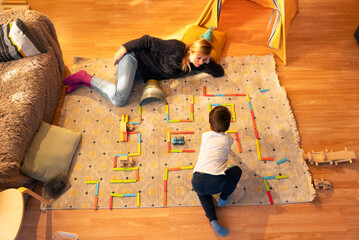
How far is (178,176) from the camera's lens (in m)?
1.79

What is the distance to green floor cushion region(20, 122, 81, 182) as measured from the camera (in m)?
1.66

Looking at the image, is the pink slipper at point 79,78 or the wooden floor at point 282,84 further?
the pink slipper at point 79,78

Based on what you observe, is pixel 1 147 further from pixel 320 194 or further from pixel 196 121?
pixel 320 194

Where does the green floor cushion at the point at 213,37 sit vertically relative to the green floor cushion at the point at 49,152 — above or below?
above

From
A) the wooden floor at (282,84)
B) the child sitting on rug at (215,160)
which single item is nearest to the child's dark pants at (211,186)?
the child sitting on rug at (215,160)

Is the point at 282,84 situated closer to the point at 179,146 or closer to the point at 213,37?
the point at 213,37

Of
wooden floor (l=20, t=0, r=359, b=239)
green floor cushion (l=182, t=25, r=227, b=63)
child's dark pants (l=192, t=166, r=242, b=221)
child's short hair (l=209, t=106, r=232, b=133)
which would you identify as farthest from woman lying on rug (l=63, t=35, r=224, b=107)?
child's dark pants (l=192, t=166, r=242, b=221)

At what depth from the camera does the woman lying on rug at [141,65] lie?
6.46 ft

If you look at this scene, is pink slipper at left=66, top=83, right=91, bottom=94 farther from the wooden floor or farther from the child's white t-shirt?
the child's white t-shirt

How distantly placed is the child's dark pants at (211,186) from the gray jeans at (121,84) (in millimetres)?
836

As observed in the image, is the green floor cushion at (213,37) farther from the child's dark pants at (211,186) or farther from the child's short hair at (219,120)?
the child's dark pants at (211,186)

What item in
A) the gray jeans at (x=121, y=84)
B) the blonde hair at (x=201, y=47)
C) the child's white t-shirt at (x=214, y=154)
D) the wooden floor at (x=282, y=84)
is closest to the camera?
the child's white t-shirt at (x=214, y=154)

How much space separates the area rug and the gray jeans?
0.28 ft

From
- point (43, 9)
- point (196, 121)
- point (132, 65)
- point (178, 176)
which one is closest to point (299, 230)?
point (178, 176)
